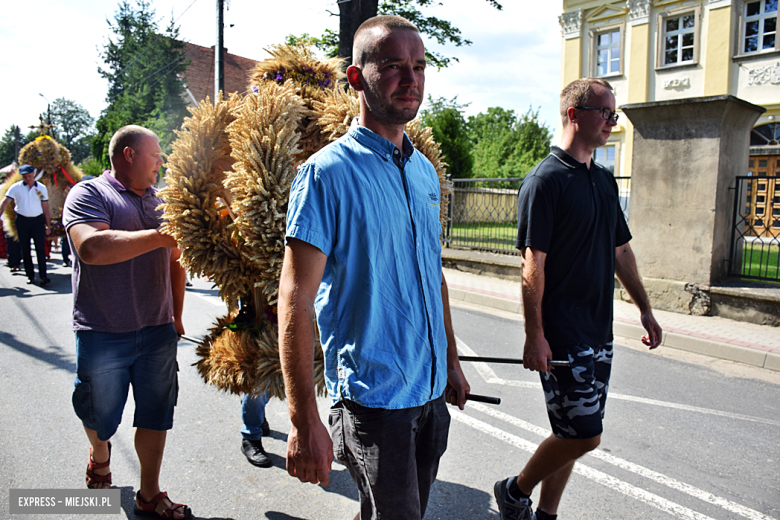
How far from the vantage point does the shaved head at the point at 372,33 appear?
176cm

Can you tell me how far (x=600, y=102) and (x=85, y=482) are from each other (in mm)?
3494

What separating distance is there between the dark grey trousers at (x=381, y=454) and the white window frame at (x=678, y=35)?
22146 millimetres

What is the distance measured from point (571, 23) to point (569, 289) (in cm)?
2369

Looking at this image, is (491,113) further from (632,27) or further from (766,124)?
(766,124)

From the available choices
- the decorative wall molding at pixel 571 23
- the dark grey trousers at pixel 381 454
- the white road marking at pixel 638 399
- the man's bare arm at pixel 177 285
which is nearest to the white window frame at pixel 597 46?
the decorative wall molding at pixel 571 23

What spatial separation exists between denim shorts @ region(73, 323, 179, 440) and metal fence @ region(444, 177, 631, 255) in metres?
8.70

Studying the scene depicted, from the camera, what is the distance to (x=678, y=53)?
2017cm

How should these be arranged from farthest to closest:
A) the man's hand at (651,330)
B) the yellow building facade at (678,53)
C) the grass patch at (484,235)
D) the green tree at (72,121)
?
the green tree at (72,121) → the yellow building facade at (678,53) → the grass patch at (484,235) → the man's hand at (651,330)

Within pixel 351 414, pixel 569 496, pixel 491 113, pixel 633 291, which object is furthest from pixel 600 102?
pixel 491 113

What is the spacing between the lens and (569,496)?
3.08m

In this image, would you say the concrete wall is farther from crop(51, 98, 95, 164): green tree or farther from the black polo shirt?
crop(51, 98, 95, 164): green tree

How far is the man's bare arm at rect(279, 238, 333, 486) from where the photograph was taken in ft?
5.14

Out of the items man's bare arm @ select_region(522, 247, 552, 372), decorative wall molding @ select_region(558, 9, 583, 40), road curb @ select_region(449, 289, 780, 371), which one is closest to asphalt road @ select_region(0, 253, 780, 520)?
road curb @ select_region(449, 289, 780, 371)

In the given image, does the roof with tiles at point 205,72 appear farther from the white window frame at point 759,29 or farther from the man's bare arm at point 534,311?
the man's bare arm at point 534,311
